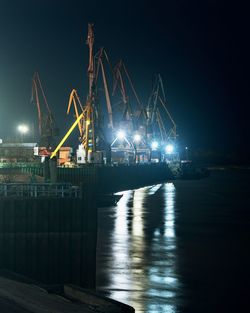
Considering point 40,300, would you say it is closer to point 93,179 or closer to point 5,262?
point 5,262

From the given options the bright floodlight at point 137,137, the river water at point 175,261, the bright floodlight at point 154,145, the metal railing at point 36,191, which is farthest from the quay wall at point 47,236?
the bright floodlight at point 154,145

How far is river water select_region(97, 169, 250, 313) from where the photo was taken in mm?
24438

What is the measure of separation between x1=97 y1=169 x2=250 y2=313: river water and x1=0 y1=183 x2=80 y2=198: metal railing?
16.1ft

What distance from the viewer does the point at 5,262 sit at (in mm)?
22609

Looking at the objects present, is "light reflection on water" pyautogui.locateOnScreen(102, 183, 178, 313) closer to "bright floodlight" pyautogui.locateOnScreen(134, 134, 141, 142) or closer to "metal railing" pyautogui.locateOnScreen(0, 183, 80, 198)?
"metal railing" pyautogui.locateOnScreen(0, 183, 80, 198)

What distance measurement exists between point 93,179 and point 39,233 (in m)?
68.1

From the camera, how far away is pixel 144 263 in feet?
106

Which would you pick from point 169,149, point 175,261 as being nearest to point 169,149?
point 169,149

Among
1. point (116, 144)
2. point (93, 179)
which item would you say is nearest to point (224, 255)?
point (93, 179)

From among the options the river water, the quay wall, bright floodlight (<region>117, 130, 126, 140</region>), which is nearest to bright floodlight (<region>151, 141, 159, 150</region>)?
bright floodlight (<region>117, 130, 126, 140</region>)

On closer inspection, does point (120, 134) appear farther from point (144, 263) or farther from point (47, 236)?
point (47, 236)

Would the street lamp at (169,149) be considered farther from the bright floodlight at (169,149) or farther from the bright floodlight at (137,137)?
the bright floodlight at (137,137)

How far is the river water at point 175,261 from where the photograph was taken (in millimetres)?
24438

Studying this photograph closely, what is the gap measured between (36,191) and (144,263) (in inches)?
439
